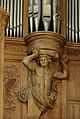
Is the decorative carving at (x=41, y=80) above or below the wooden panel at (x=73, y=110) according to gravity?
above

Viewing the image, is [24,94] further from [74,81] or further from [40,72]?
[74,81]

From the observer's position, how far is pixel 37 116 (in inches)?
452

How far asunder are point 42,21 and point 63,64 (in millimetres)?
1032

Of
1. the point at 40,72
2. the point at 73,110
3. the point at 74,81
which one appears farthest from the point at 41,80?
the point at 73,110

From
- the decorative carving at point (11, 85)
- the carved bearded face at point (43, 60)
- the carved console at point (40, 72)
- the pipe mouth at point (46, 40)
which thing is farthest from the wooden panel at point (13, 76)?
the carved bearded face at point (43, 60)

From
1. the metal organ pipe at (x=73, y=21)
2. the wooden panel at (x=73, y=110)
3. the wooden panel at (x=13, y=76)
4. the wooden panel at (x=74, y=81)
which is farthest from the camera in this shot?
the metal organ pipe at (x=73, y=21)

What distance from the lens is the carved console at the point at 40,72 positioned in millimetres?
11539

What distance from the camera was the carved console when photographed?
37.9ft

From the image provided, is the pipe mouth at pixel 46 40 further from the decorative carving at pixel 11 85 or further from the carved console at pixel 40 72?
the decorative carving at pixel 11 85

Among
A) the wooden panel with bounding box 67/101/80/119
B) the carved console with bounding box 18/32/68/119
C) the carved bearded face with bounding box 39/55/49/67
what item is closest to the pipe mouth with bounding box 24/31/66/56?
the carved console with bounding box 18/32/68/119

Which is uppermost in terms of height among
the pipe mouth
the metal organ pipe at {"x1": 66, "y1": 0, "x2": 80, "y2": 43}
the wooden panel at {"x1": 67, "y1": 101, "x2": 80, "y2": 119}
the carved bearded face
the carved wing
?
the metal organ pipe at {"x1": 66, "y1": 0, "x2": 80, "y2": 43}

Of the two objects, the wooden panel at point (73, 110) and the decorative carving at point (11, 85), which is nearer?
the decorative carving at point (11, 85)

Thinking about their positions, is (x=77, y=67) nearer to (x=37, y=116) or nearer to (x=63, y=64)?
(x=63, y=64)

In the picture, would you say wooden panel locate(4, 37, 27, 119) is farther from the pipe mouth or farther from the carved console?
the pipe mouth
